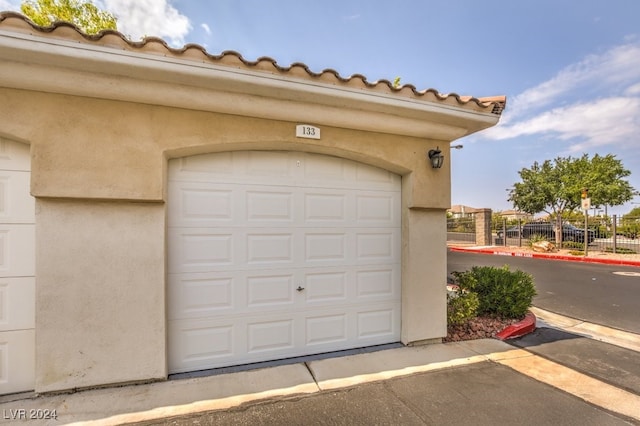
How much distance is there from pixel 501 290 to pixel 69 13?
12.5 meters

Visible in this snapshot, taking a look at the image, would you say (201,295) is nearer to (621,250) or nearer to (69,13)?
(69,13)

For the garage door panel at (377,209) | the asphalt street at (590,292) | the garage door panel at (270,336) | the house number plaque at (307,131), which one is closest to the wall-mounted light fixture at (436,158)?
the garage door panel at (377,209)

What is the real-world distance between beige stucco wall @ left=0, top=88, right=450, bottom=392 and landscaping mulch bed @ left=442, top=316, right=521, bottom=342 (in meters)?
4.24

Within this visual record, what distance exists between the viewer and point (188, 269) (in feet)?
11.9

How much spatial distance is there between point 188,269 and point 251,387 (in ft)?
5.09

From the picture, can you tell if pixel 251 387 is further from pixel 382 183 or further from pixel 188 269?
pixel 382 183

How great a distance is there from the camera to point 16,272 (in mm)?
3100

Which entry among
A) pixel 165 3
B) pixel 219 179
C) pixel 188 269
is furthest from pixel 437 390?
pixel 165 3

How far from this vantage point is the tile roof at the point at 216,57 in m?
2.64

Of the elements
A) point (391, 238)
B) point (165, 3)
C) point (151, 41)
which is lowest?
point (391, 238)

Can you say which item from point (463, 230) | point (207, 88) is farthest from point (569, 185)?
point (207, 88)

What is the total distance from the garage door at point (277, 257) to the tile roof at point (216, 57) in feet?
3.61

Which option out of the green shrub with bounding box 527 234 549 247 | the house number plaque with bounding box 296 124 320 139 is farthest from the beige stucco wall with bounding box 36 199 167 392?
the green shrub with bounding box 527 234 549 247

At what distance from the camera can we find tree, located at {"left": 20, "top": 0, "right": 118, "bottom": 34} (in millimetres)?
7635
